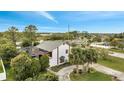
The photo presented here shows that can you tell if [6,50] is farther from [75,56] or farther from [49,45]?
[75,56]

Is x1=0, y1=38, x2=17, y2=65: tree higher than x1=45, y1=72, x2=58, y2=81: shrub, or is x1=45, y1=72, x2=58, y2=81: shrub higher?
x1=0, y1=38, x2=17, y2=65: tree

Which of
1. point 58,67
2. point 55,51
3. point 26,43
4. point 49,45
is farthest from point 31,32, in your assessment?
point 58,67

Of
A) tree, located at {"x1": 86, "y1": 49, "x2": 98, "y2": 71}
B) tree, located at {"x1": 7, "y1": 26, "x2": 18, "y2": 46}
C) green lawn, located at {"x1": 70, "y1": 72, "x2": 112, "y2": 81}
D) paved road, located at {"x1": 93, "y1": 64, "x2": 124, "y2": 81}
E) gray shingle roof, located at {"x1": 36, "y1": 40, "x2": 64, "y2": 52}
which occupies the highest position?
tree, located at {"x1": 7, "y1": 26, "x2": 18, "y2": 46}

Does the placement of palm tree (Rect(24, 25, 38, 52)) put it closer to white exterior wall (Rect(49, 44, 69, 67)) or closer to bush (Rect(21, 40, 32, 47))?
bush (Rect(21, 40, 32, 47))

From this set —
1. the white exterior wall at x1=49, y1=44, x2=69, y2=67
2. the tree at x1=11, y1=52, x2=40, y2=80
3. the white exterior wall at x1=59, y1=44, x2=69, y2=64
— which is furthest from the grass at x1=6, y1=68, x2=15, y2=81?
the white exterior wall at x1=59, y1=44, x2=69, y2=64
